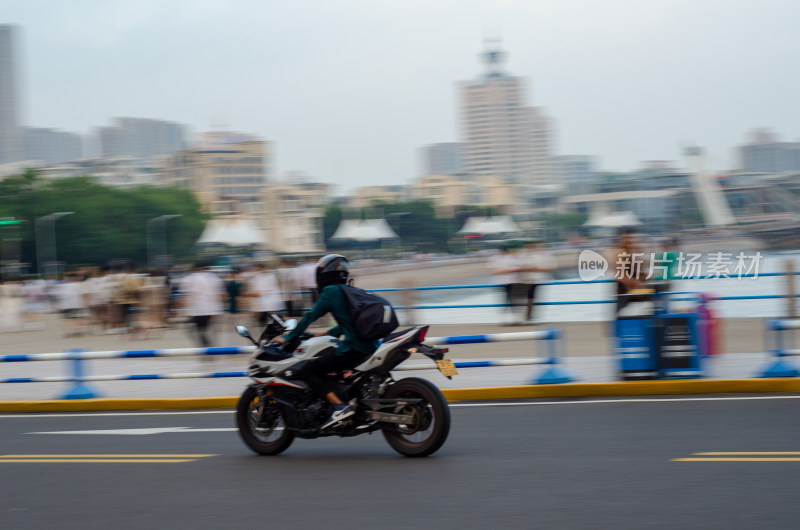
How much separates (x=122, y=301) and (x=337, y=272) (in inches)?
651

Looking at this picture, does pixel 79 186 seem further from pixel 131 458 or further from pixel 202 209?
pixel 131 458

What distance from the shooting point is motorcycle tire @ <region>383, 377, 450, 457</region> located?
6.78 m

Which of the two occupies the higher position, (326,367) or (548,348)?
(326,367)

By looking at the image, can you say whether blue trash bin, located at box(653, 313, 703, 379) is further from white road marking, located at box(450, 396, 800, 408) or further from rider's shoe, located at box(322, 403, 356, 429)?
rider's shoe, located at box(322, 403, 356, 429)

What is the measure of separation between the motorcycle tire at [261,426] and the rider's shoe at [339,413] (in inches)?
21.6

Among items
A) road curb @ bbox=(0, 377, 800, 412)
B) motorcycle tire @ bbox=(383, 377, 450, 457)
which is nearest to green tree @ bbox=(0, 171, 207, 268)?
road curb @ bbox=(0, 377, 800, 412)

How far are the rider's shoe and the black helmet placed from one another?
2.99ft

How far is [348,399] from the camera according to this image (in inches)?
283

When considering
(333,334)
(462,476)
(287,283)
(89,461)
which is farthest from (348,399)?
(287,283)

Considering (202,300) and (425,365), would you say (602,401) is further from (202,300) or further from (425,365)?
(202,300)

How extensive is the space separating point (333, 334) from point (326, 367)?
30cm

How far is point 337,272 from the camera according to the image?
7.32 meters

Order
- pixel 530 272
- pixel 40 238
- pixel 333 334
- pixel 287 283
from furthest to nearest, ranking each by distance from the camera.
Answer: pixel 40 238
pixel 287 283
pixel 530 272
pixel 333 334

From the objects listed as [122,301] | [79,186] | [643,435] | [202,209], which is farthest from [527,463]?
[202,209]
